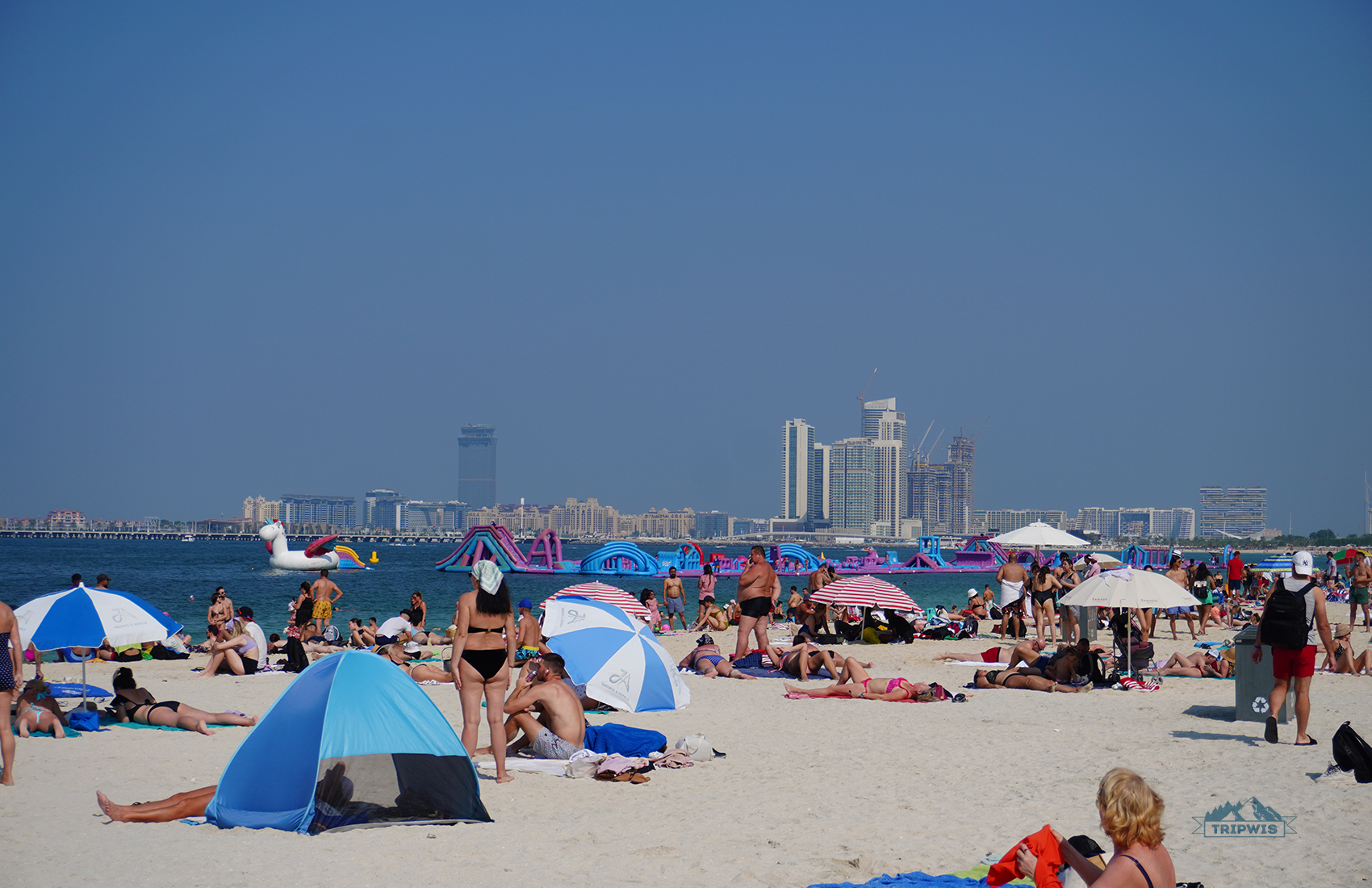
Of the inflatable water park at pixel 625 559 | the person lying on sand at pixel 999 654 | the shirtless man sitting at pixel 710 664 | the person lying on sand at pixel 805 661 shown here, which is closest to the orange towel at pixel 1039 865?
the person lying on sand at pixel 805 661

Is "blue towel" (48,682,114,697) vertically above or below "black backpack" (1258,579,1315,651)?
below

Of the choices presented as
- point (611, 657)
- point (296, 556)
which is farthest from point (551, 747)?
point (296, 556)

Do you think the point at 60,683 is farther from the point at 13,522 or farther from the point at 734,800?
the point at 13,522

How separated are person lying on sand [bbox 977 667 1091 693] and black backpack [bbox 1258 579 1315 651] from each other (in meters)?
3.55

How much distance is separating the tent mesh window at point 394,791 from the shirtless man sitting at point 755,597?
23.7 ft

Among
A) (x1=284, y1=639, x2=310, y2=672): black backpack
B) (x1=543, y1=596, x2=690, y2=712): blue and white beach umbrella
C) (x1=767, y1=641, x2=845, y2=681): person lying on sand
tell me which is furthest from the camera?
(x1=284, y1=639, x2=310, y2=672): black backpack

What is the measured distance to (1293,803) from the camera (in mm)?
6020

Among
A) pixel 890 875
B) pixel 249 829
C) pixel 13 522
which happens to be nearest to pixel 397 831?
pixel 249 829

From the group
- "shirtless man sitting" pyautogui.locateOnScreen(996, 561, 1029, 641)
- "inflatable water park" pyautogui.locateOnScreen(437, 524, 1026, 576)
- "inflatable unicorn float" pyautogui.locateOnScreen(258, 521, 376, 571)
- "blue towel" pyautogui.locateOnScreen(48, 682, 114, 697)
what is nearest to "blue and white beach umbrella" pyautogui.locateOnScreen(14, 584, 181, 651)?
"blue towel" pyautogui.locateOnScreen(48, 682, 114, 697)

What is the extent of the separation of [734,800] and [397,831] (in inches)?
80.2

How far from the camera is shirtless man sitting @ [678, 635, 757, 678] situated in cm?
1246

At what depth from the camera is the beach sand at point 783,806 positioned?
16.3 ft

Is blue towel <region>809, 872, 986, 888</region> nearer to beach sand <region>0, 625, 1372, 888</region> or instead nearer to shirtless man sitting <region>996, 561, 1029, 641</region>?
beach sand <region>0, 625, 1372, 888</region>

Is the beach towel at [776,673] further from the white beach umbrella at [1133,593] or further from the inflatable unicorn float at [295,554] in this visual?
the inflatable unicorn float at [295,554]
